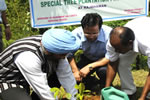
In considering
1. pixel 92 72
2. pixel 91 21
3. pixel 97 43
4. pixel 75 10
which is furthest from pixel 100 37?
pixel 75 10

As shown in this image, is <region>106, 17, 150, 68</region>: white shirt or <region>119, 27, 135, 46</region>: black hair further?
<region>106, 17, 150, 68</region>: white shirt

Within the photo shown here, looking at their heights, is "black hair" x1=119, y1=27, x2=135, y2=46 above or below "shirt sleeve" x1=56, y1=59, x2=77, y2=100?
above

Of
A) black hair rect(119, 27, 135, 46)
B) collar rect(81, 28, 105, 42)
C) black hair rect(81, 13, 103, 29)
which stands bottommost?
collar rect(81, 28, 105, 42)

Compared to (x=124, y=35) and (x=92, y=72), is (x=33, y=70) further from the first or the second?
(x=92, y=72)

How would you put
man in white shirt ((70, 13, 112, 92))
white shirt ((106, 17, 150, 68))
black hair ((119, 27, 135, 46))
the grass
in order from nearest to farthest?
black hair ((119, 27, 135, 46)) < white shirt ((106, 17, 150, 68)) < man in white shirt ((70, 13, 112, 92)) < the grass

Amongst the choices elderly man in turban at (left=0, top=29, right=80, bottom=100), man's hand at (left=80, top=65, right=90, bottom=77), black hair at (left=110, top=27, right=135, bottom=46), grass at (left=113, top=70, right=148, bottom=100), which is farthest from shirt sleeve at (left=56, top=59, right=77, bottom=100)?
grass at (left=113, top=70, right=148, bottom=100)

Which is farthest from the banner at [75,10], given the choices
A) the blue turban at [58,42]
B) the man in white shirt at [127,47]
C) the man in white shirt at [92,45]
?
the blue turban at [58,42]

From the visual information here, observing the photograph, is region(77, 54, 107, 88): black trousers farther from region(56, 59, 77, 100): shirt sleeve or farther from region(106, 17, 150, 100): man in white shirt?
region(56, 59, 77, 100): shirt sleeve

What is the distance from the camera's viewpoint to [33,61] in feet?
7.40

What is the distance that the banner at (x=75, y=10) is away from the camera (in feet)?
12.5

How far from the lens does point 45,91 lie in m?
2.32

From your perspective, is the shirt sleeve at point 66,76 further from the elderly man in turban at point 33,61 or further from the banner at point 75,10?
the banner at point 75,10

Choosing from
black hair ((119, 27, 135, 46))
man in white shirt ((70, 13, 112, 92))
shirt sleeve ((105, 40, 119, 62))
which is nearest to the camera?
black hair ((119, 27, 135, 46))

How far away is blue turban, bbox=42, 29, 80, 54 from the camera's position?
7.11 feet
